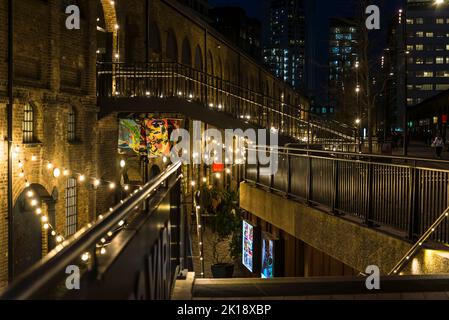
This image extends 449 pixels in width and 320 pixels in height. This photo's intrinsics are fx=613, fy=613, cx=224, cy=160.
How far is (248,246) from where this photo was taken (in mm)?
15820

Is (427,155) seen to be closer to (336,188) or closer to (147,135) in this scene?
(147,135)

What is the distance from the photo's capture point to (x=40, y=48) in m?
15.7

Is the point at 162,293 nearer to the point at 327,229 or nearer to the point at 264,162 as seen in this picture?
the point at 327,229

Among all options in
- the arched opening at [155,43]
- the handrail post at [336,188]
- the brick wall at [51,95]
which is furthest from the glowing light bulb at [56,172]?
the arched opening at [155,43]

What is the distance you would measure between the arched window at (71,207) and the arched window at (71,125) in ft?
4.03

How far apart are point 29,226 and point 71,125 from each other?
390 cm

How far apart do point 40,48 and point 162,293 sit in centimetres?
1250

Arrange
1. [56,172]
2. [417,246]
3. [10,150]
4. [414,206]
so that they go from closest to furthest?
[417,246] → [414,206] → [10,150] → [56,172]

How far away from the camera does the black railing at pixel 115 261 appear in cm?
208

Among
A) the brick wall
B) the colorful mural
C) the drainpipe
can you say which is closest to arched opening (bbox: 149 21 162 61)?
the colorful mural

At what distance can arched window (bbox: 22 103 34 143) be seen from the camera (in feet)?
49.2

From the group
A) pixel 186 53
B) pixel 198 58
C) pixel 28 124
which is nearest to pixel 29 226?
pixel 28 124

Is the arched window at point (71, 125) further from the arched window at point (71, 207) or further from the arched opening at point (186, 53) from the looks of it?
the arched opening at point (186, 53)
